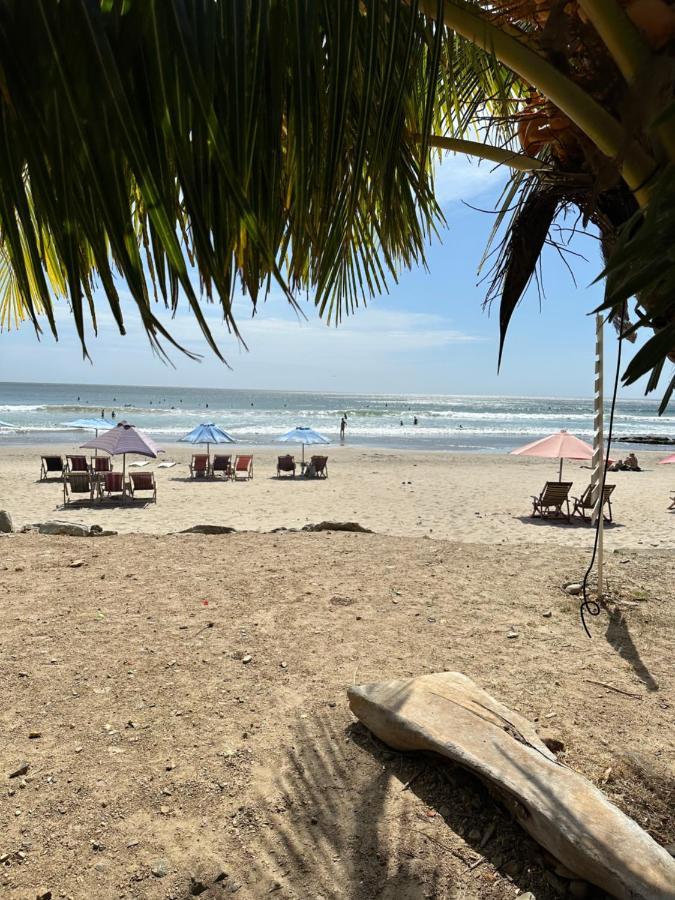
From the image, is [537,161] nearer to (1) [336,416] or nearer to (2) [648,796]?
(2) [648,796]

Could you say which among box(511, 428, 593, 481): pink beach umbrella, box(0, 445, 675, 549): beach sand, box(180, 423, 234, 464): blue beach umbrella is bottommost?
box(0, 445, 675, 549): beach sand

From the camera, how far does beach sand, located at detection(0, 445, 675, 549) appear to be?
11.2 metres

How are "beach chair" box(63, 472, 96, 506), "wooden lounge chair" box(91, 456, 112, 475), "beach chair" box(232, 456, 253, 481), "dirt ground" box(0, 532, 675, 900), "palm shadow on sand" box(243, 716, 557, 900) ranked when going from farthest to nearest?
"beach chair" box(232, 456, 253, 481), "wooden lounge chair" box(91, 456, 112, 475), "beach chair" box(63, 472, 96, 506), "dirt ground" box(0, 532, 675, 900), "palm shadow on sand" box(243, 716, 557, 900)

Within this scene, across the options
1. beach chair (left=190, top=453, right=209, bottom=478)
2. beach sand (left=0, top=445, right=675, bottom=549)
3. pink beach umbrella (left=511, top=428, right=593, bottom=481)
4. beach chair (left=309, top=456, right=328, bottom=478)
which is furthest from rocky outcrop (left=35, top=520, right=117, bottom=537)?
beach chair (left=309, top=456, right=328, bottom=478)

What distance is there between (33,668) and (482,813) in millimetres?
2937

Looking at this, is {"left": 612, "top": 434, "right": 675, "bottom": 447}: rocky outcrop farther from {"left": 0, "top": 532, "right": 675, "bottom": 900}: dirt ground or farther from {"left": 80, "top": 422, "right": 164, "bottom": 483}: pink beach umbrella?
{"left": 0, "top": 532, "right": 675, "bottom": 900}: dirt ground

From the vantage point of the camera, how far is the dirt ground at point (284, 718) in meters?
2.34

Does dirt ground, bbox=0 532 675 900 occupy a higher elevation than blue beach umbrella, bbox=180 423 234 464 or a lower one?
lower

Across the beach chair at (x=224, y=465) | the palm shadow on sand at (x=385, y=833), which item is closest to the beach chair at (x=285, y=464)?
the beach chair at (x=224, y=465)

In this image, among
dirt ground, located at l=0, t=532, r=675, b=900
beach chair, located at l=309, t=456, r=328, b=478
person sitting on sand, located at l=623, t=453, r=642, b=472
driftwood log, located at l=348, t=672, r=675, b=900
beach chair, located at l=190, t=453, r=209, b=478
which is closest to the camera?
driftwood log, located at l=348, t=672, r=675, b=900

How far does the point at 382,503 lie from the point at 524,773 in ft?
39.8

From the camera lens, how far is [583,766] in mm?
2955

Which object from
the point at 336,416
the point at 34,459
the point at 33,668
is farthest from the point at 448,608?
the point at 336,416

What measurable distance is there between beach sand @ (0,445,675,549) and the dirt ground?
4.82 m
